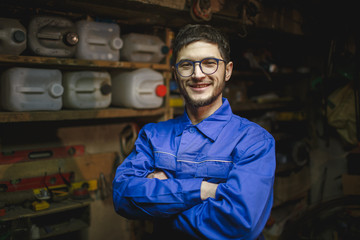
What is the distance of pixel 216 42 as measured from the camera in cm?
152

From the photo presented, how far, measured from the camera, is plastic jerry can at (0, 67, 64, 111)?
191 cm

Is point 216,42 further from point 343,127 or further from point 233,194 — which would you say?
point 343,127

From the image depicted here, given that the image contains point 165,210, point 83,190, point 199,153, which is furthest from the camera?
point 83,190

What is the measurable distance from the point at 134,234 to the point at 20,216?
1160mm

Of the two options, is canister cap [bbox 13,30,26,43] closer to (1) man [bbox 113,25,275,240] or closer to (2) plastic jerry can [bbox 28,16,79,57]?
(2) plastic jerry can [bbox 28,16,79,57]

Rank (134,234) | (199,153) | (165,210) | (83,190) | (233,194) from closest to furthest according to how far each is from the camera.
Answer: (233,194)
(165,210)
(199,153)
(83,190)
(134,234)

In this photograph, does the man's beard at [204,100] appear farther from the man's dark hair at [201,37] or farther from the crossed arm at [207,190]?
the crossed arm at [207,190]

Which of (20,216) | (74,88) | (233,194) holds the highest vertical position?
(74,88)

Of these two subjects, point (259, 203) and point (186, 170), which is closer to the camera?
point (259, 203)

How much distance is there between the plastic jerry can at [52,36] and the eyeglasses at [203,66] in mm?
933

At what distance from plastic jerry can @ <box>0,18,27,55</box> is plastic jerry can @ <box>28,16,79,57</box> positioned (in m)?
0.08

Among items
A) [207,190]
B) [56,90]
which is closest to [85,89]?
[56,90]

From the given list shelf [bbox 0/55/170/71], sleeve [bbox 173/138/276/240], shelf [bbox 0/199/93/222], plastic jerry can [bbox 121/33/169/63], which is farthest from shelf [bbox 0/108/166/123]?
sleeve [bbox 173/138/276/240]

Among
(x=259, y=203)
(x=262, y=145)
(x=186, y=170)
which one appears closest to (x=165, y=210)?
(x=186, y=170)
